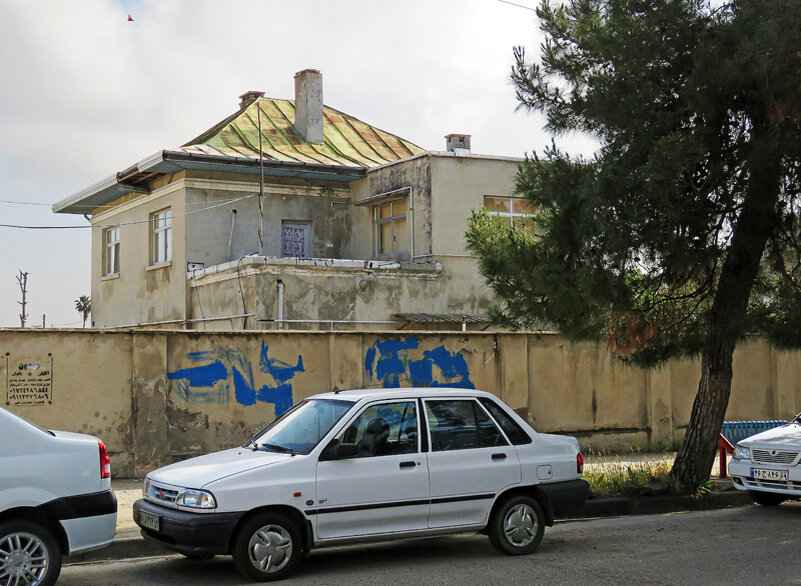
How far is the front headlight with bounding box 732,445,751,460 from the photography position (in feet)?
38.7

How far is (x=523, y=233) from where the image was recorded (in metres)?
12.2

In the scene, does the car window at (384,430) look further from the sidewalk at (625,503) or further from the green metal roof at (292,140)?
the green metal roof at (292,140)

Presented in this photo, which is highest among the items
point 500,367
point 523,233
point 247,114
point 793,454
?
point 247,114

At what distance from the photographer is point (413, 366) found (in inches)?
596

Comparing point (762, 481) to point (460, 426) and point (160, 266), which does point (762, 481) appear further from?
point (160, 266)

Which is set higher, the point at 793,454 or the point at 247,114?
the point at 247,114

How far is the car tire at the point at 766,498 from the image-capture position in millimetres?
12094

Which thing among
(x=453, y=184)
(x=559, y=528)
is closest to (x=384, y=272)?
(x=453, y=184)

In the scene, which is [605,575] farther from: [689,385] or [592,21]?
[689,385]

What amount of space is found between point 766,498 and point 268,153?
19521mm

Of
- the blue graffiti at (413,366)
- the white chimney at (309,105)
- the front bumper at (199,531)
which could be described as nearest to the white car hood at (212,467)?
the front bumper at (199,531)

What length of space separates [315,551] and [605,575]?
113 inches

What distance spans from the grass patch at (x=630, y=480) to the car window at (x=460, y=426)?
346 cm

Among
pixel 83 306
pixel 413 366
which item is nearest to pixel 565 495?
pixel 413 366
